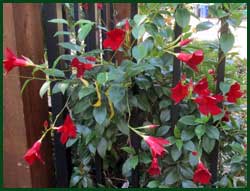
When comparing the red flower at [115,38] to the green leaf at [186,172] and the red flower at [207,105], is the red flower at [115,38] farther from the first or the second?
the green leaf at [186,172]

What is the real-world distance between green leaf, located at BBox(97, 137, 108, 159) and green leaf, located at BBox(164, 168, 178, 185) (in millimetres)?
209

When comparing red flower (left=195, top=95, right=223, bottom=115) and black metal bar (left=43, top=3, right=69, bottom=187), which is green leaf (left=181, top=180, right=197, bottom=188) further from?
black metal bar (left=43, top=3, right=69, bottom=187)

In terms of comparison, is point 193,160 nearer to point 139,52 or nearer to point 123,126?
point 123,126

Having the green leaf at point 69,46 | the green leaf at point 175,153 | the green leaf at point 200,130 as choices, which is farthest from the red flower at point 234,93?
the green leaf at point 69,46

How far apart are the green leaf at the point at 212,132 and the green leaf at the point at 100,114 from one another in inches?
11.7

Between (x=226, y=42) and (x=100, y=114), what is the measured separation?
39 centimetres

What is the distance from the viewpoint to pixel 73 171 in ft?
4.23

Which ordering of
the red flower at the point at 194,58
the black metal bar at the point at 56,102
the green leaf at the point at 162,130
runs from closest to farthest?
the red flower at the point at 194,58 → the green leaf at the point at 162,130 → the black metal bar at the point at 56,102

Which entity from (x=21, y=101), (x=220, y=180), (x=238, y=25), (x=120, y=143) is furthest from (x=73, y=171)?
(x=238, y=25)

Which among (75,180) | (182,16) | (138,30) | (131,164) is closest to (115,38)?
(138,30)

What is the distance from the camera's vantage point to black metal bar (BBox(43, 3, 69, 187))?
1140mm

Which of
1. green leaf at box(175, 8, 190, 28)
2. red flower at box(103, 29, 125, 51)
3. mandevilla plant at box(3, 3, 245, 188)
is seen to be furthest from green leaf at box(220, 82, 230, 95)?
red flower at box(103, 29, 125, 51)

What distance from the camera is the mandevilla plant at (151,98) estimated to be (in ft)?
2.97

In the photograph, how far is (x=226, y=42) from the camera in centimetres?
89
